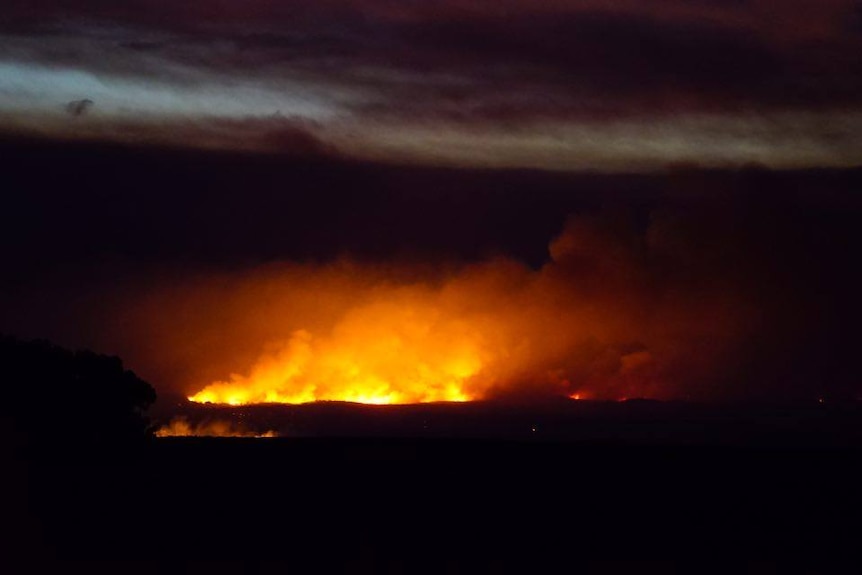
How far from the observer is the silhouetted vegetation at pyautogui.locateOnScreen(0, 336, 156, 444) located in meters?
51.3

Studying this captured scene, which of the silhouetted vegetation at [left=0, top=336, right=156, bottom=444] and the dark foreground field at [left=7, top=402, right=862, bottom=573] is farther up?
the silhouetted vegetation at [left=0, top=336, right=156, bottom=444]

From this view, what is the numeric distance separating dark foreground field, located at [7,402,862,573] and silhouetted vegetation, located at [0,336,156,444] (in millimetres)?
1602

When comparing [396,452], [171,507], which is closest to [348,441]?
[396,452]

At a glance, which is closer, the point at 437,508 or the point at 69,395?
the point at 437,508

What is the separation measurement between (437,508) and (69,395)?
68.0ft

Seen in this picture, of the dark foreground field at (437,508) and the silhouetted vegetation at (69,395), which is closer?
the dark foreground field at (437,508)

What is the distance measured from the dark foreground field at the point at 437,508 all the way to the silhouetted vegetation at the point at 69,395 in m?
1.60

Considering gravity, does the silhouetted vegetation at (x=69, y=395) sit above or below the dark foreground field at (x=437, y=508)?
above

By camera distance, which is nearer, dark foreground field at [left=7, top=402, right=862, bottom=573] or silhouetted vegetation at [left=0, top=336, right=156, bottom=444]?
dark foreground field at [left=7, top=402, right=862, bottom=573]

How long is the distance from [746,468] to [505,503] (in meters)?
18.6

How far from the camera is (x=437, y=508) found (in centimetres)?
4122

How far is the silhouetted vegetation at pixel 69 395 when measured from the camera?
5128cm

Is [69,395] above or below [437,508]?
above

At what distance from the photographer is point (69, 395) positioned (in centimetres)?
5425
